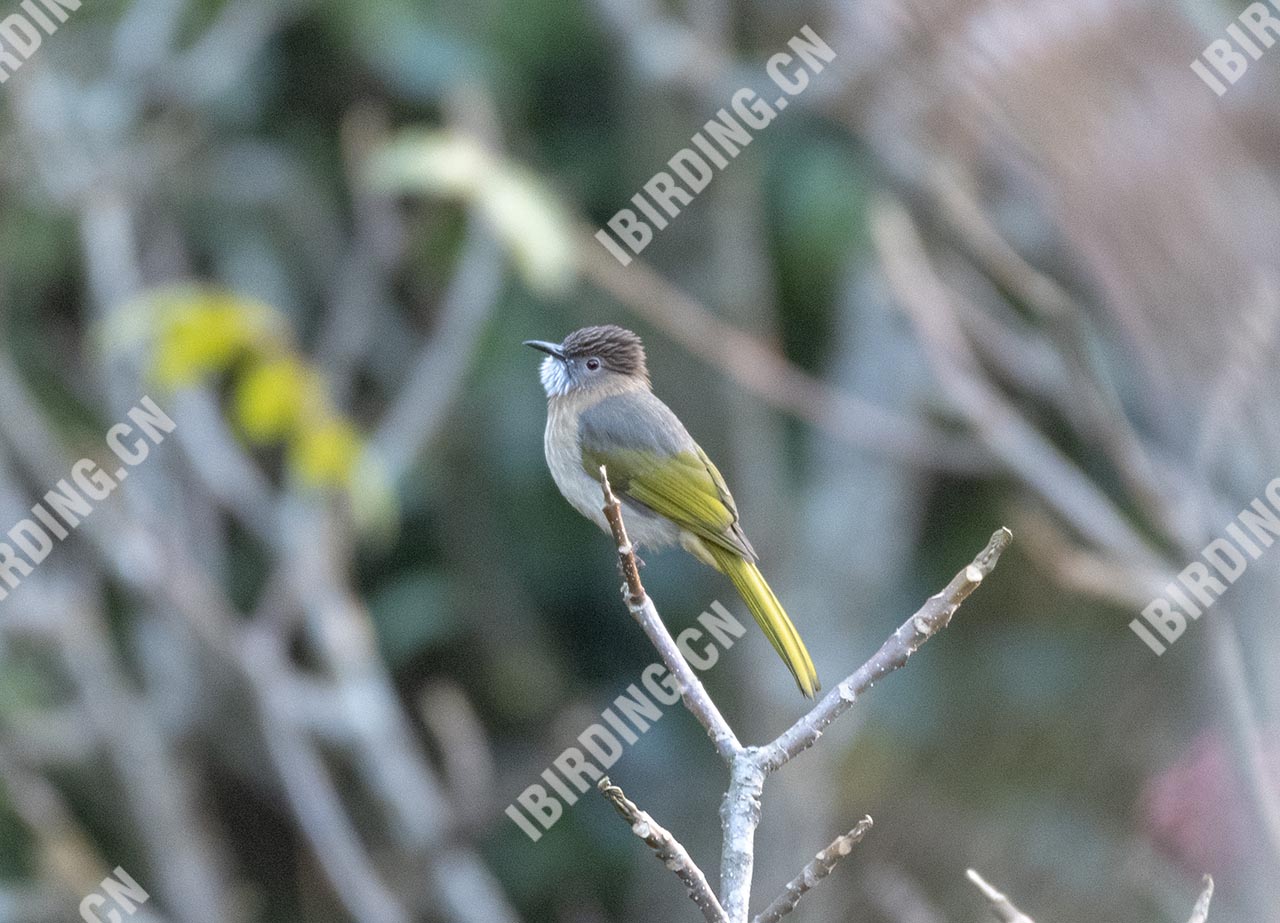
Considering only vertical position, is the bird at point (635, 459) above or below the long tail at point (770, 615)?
above

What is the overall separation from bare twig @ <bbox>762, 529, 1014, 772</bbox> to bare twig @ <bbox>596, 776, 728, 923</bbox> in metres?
0.21

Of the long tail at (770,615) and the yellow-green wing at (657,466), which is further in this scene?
the yellow-green wing at (657,466)

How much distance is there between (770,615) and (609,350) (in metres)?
0.52

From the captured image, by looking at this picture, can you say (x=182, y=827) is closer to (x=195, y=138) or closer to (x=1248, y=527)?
(x=195, y=138)

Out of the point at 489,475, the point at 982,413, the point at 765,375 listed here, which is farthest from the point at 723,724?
the point at 489,475

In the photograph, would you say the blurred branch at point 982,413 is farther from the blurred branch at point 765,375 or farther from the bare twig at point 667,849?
the bare twig at point 667,849

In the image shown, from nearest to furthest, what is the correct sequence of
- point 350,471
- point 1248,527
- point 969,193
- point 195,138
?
point 1248,527 < point 350,471 < point 969,193 < point 195,138

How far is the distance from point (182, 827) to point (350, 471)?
8.82 feet

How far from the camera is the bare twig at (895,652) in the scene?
6.27ft

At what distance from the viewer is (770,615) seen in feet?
7.25

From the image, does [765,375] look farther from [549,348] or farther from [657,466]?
[549,348]

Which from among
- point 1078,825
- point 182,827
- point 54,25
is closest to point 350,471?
point 182,827

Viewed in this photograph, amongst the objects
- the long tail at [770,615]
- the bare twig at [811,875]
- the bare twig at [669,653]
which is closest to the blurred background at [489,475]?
the long tail at [770,615]

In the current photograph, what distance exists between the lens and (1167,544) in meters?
7.14
